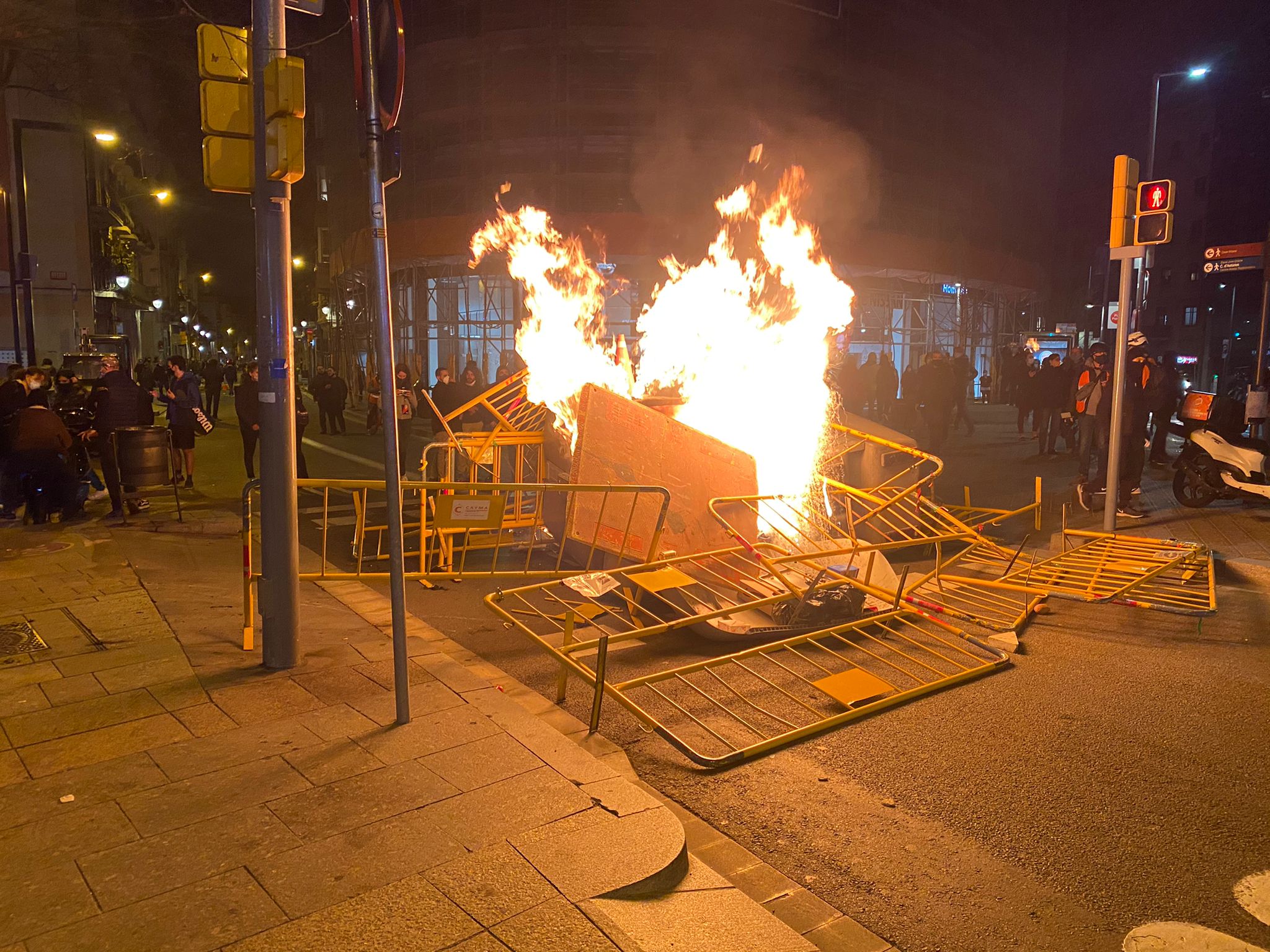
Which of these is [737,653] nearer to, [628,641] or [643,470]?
[628,641]

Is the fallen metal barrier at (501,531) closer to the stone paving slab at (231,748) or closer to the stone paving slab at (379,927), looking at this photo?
the stone paving slab at (231,748)

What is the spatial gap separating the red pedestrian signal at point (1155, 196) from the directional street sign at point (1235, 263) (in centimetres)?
796

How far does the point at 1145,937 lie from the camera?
301cm

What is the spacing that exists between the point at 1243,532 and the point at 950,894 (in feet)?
25.0

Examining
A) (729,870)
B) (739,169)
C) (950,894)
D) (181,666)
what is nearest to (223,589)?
(181,666)

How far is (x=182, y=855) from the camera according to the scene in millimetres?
3215

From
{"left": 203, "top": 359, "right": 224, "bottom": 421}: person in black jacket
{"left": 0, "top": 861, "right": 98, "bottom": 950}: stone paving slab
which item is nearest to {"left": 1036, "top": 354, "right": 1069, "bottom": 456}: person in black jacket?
{"left": 0, "top": 861, "right": 98, "bottom": 950}: stone paving slab

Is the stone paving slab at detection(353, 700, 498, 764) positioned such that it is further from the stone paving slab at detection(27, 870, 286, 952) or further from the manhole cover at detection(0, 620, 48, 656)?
the manhole cover at detection(0, 620, 48, 656)

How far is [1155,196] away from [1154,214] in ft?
0.54

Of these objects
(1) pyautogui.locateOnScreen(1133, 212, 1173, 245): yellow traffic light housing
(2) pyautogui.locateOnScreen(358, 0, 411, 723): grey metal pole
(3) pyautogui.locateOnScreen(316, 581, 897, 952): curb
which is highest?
(1) pyautogui.locateOnScreen(1133, 212, 1173, 245): yellow traffic light housing

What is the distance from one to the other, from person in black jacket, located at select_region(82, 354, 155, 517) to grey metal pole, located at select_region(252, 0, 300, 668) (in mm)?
6340

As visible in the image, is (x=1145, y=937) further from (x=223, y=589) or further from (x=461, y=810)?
(x=223, y=589)

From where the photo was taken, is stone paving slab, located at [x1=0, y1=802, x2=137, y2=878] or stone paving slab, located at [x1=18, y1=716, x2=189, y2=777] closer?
stone paving slab, located at [x1=0, y1=802, x2=137, y2=878]

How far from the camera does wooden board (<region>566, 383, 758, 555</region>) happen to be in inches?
292
